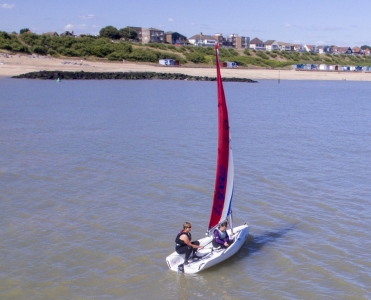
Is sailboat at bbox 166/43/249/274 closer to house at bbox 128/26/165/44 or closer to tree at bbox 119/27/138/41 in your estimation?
tree at bbox 119/27/138/41

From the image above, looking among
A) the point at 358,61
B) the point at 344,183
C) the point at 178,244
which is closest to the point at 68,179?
the point at 178,244

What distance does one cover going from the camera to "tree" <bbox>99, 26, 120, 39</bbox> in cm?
13938

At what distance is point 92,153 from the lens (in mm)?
24000

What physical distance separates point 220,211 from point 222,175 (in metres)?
0.98

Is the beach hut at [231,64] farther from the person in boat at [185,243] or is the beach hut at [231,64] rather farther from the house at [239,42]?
the person in boat at [185,243]

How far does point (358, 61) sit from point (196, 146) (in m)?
130

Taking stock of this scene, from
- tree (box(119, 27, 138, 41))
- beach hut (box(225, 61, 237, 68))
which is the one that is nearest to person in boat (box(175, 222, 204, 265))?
beach hut (box(225, 61, 237, 68))

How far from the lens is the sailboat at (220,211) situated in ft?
38.9

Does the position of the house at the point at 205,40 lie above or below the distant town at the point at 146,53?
above

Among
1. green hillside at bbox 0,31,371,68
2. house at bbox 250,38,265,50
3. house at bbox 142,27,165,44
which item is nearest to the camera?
green hillside at bbox 0,31,371,68

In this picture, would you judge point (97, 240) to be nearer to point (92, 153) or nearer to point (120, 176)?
point (120, 176)

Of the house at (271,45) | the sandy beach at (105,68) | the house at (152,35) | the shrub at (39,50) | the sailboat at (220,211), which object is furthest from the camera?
the house at (271,45)

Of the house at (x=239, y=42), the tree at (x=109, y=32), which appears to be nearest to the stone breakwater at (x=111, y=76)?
the tree at (x=109, y=32)

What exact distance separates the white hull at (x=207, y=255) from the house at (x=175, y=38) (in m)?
163
